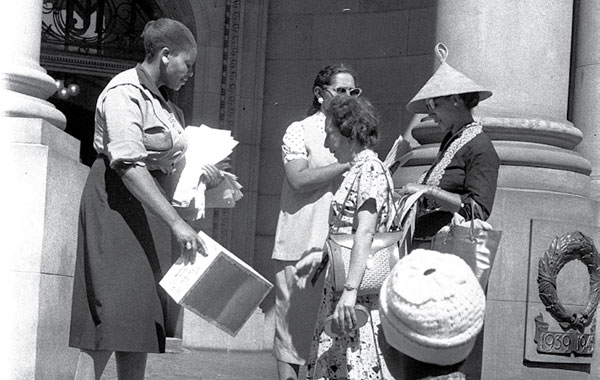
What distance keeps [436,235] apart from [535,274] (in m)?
2.05

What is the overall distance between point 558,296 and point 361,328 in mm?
2657

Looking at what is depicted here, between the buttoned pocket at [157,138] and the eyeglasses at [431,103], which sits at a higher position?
the eyeglasses at [431,103]

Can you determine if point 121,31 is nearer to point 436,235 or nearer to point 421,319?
point 436,235

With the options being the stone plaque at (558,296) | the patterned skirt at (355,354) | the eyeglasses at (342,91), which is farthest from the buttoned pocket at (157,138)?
the stone plaque at (558,296)

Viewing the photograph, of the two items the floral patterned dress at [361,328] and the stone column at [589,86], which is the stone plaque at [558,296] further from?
the floral patterned dress at [361,328]

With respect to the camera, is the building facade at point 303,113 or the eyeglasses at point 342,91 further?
the building facade at point 303,113

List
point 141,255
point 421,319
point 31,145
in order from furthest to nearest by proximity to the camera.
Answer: point 31,145 → point 141,255 → point 421,319

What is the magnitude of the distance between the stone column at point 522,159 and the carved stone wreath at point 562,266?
0.04 metres

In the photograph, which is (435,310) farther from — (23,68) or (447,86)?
(23,68)

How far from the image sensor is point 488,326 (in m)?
7.34

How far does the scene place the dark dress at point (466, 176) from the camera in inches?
215

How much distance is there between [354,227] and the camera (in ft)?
17.4

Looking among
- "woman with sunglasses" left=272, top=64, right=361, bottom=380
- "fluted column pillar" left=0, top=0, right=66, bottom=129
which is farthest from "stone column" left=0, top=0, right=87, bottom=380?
"woman with sunglasses" left=272, top=64, right=361, bottom=380

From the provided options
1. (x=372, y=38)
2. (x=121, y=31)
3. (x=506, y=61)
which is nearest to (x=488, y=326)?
(x=506, y=61)
